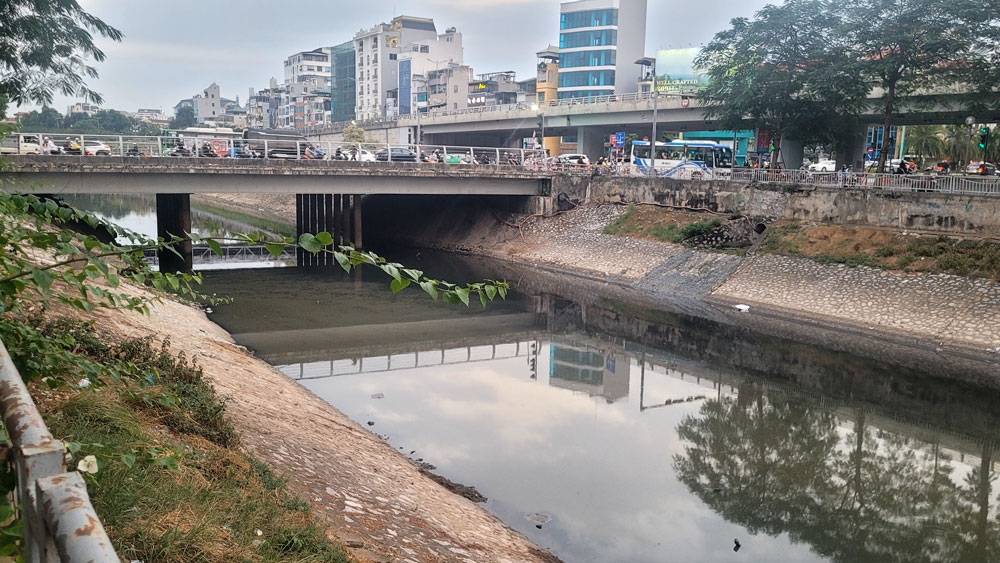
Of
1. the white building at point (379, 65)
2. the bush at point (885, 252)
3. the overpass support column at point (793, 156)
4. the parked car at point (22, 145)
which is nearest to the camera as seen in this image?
the bush at point (885, 252)

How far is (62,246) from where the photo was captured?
5.11 metres

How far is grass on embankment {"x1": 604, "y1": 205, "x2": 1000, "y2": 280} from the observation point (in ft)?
95.3

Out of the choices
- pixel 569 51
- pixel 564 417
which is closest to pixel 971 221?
pixel 564 417

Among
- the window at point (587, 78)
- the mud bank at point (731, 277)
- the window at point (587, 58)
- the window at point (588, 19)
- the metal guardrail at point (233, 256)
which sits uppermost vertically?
the window at point (588, 19)

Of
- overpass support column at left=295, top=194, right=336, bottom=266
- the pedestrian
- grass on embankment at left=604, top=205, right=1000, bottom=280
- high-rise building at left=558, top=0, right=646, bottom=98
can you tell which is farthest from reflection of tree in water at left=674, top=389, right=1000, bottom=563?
high-rise building at left=558, top=0, right=646, bottom=98

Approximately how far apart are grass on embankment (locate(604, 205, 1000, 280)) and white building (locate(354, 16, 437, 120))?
9195cm

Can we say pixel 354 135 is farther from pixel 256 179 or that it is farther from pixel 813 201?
pixel 813 201

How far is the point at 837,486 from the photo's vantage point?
15477 millimetres

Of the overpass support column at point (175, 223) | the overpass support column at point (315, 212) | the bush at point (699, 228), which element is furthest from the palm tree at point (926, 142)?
the overpass support column at point (175, 223)

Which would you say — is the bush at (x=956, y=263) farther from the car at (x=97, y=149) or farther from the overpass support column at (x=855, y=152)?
the car at (x=97, y=149)

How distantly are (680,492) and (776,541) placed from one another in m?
2.15

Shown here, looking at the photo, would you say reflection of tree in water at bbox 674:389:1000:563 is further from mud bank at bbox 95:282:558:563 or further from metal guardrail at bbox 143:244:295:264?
metal guardrail at bbox 143:244:295:264

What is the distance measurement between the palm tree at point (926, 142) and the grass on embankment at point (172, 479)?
242 feet

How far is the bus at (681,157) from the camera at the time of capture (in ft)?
172
